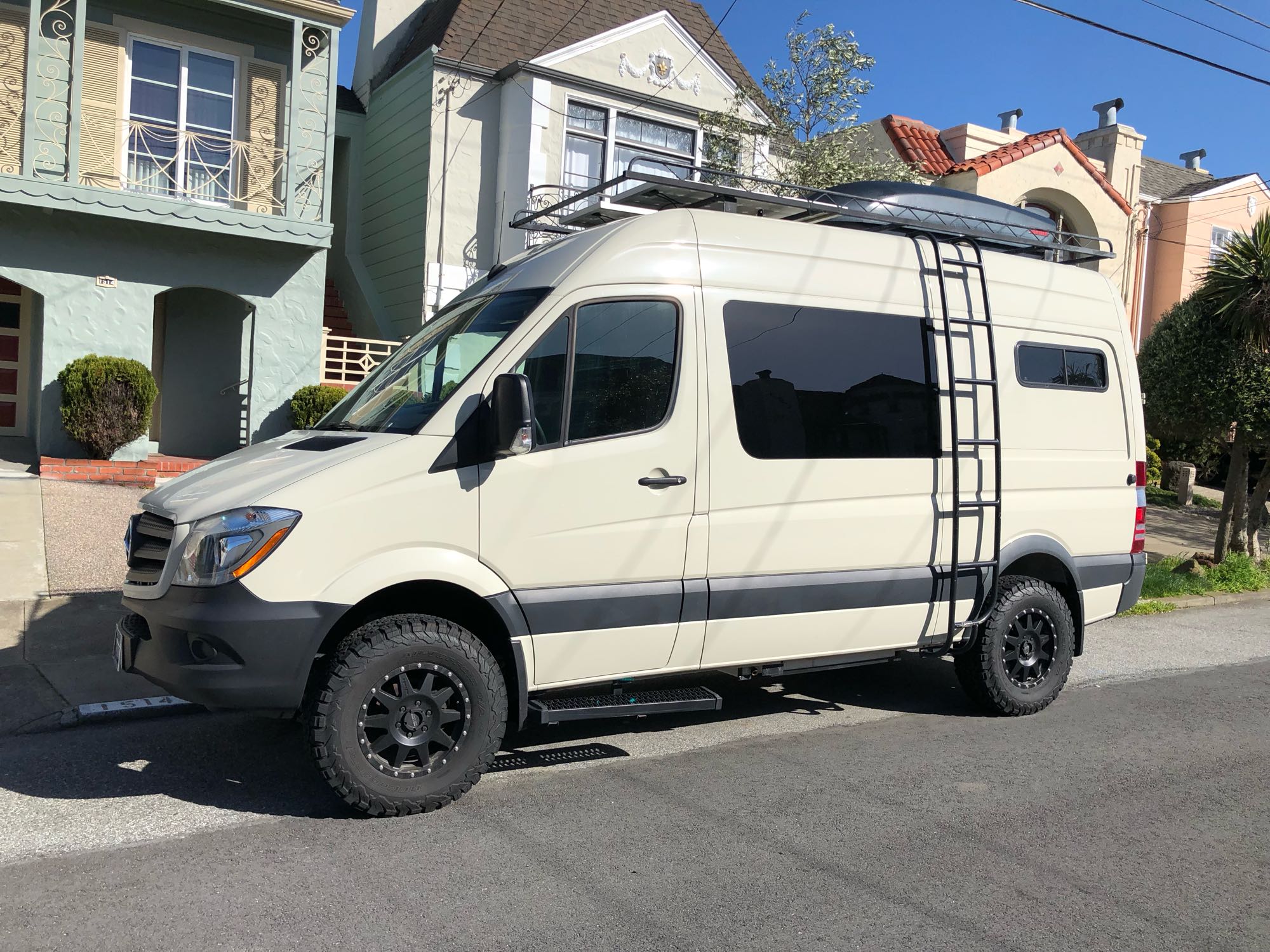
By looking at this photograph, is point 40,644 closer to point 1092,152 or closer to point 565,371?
point 565,371

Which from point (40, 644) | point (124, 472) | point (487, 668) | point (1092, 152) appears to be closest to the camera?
point (487, 668)

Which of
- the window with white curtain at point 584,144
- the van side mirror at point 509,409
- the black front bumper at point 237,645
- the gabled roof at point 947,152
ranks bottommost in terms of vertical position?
the black front bumper at point 237,645

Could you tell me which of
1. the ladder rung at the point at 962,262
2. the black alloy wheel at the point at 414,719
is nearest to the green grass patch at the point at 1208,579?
the ladder rung at the point at 962,262

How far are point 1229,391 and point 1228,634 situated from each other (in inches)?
123

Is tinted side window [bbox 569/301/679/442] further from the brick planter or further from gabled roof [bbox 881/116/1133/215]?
gabled roof [bbox 881/116/1133/215]

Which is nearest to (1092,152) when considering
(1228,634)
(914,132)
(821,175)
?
(914,132)

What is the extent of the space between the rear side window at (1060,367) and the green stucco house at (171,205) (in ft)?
34.2

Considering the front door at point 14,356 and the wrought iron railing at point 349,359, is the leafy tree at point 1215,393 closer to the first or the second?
the wrought iron railing at point 349,359

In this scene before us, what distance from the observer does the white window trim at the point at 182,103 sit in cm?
1387

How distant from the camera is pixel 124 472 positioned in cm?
1271

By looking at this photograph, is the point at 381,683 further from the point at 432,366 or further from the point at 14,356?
A: the point at 14,356

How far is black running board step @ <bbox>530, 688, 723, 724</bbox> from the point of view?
483 cm

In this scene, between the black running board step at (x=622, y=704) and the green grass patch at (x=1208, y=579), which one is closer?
the black running board step at (x=622, y=704)

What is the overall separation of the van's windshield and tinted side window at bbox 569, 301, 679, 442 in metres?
0.33
